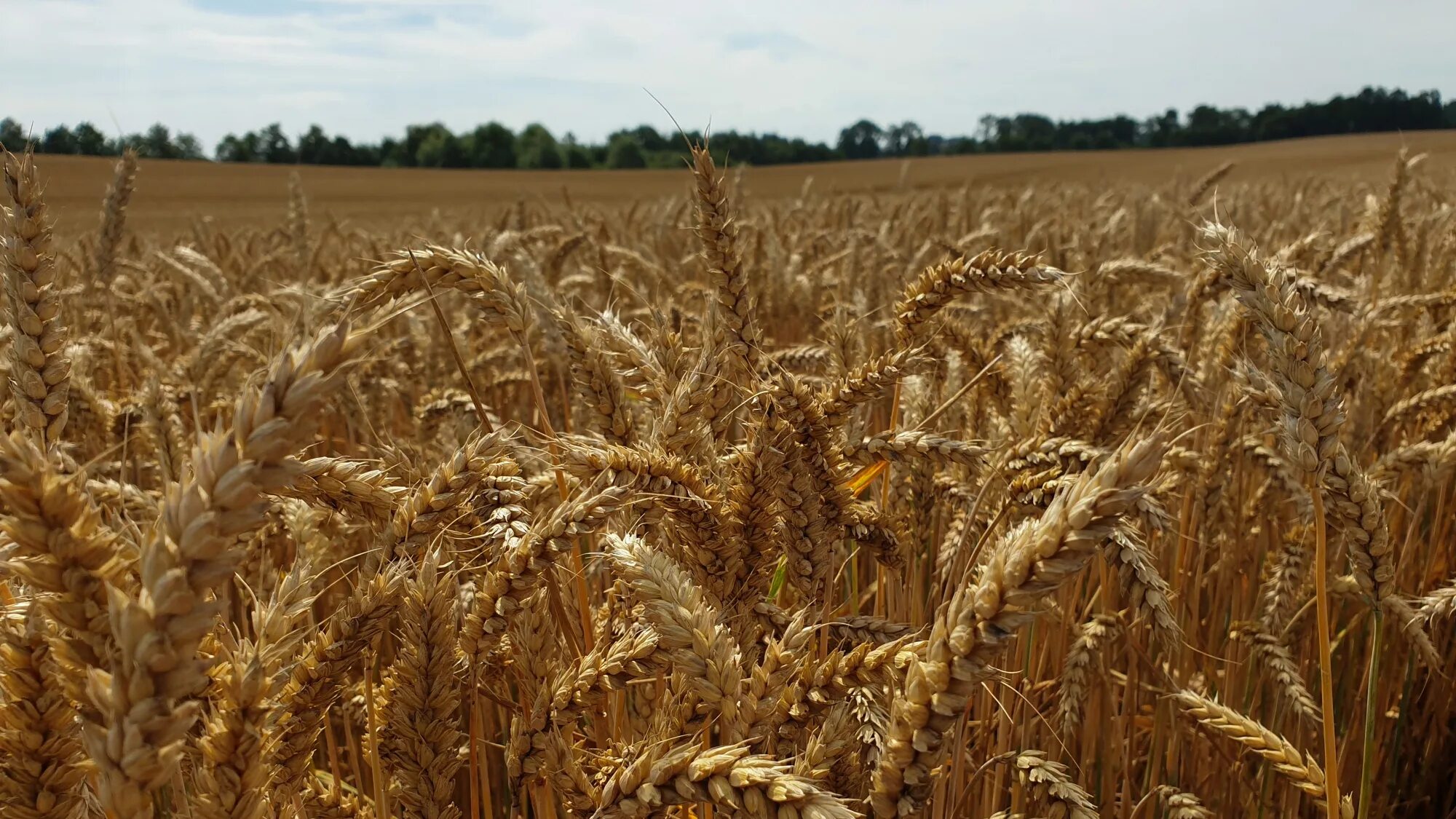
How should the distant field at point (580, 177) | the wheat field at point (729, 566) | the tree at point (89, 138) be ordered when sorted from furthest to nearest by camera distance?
the distant field at point (580, 177) → the tree at point (89, 138) → the wheat field at point (729, 566)

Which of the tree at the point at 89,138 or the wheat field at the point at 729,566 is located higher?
the tree at the point at 89,138

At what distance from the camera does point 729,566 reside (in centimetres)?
113

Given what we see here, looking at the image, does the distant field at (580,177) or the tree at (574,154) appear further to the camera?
the tree at (574,154)

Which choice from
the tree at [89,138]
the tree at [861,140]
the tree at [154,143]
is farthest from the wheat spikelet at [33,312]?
the tree at [861,140]

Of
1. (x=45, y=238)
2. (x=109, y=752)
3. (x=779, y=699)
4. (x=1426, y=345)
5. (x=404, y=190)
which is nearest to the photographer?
(x=109, y=752)

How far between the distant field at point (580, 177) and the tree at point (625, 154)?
18216 millimetres

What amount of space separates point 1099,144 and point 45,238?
3188 inches

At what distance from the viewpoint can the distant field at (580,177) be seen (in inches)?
1130

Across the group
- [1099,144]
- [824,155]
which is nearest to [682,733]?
[824,155]

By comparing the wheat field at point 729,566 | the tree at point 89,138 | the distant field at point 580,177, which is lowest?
the wheat field at point 729,566

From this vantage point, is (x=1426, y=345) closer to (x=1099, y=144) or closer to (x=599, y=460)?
(x=599, y=460)

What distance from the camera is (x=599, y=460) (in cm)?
106

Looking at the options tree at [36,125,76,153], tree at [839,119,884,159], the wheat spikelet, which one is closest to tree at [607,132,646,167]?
tree at [839,119,884,159]

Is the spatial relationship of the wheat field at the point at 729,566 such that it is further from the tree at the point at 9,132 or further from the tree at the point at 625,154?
the tree at the point at 625,154
